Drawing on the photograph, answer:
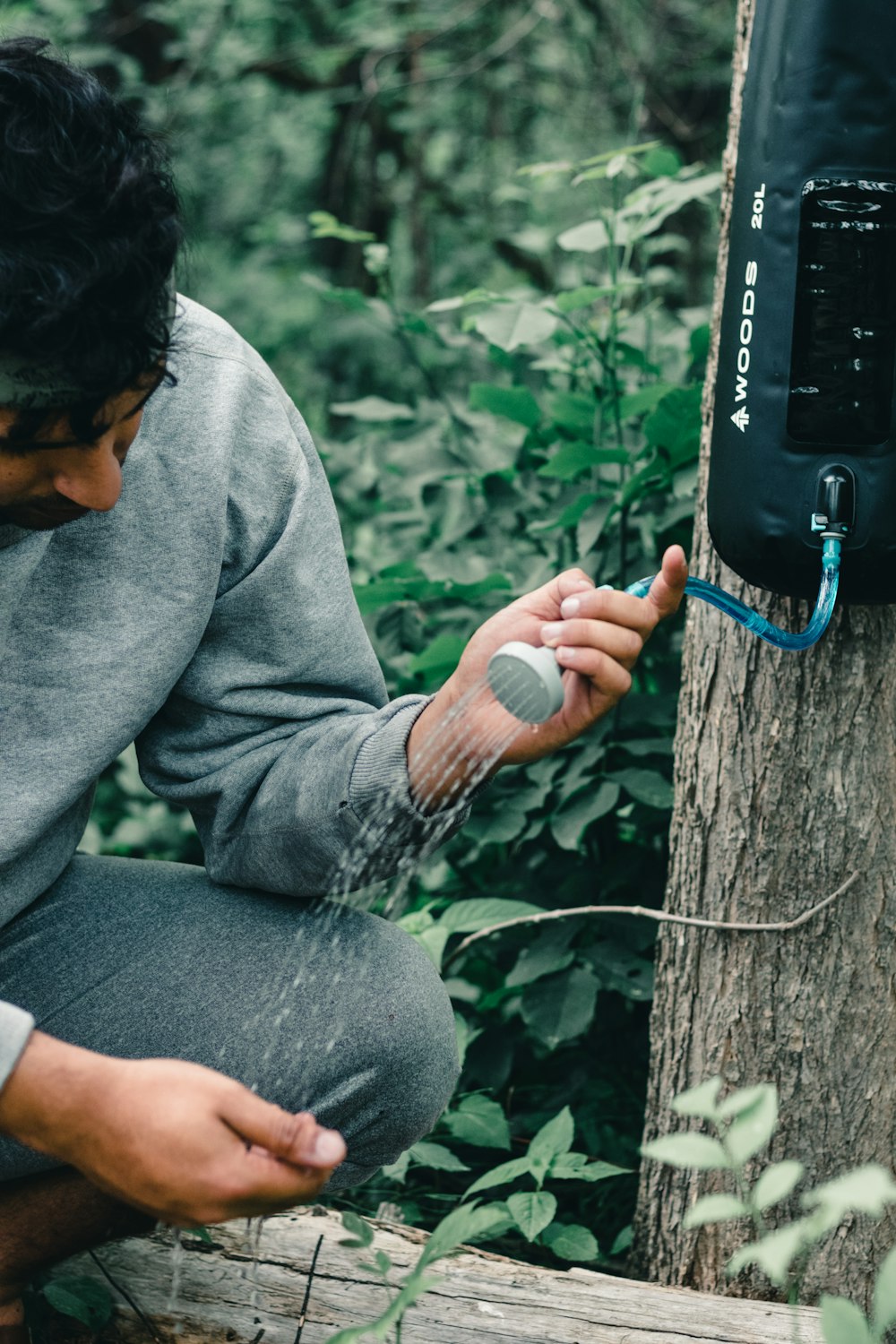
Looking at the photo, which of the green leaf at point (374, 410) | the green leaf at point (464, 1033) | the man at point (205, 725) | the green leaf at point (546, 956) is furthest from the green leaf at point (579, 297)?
the green leaf at point (464, 1033)

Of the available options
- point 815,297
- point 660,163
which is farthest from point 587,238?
point 815,297

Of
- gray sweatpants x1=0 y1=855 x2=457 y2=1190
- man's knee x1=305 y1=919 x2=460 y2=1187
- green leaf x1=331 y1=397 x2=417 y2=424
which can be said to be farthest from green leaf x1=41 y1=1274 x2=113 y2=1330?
green leaf x1=331 y1=397 x2=417 y2=424

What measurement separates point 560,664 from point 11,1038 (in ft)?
1.89

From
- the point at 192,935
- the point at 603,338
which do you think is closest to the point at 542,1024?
the point at 192,935

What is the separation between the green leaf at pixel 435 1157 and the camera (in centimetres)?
171

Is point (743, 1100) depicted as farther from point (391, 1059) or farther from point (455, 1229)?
point (391, 1059)

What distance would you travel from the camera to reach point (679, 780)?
1660mm

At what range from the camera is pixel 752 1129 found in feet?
2.71

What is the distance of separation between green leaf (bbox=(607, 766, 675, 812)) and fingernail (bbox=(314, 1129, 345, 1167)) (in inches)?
35.2

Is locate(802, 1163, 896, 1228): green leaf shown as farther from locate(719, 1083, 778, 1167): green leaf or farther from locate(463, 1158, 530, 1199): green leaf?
locate(463, 1158, 530, 1199): green leaf

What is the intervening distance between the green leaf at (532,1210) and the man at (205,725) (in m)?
0.16

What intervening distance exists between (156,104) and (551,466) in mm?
4121

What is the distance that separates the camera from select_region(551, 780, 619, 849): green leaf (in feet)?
6.11

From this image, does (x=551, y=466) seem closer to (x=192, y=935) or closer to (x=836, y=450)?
(x=836, y=450)
